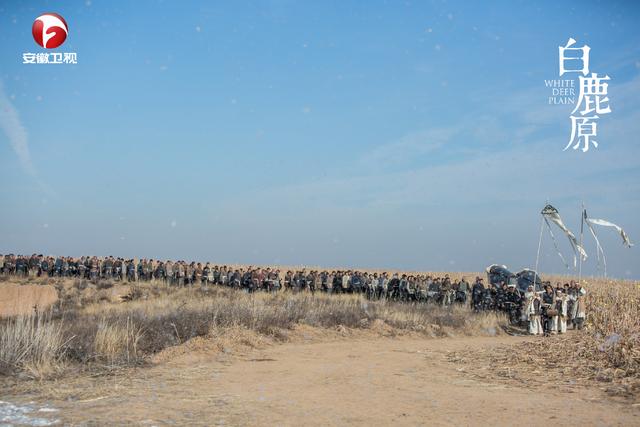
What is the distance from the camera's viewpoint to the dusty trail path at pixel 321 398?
24.1 feet

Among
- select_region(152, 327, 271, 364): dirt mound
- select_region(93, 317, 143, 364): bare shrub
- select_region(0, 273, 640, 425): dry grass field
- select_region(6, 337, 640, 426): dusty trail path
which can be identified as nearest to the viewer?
select_region(6, 337, 640, 426): dusty trail path

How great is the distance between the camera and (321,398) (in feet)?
28.1

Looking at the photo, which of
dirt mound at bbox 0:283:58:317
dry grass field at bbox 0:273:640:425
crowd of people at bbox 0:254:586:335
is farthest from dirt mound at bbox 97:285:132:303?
dry grass field at bbox 0:273:640:425

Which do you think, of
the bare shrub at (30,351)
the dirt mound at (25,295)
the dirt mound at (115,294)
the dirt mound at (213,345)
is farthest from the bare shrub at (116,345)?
the dirt mound at (115,294)

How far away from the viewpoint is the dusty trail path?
7.36 metres

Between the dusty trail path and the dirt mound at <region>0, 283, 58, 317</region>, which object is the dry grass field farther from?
the dirt mound at <region>0, 283, 58, 317</region>

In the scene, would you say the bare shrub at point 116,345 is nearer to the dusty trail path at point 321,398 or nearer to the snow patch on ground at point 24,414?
the dusty trail path at point 321,398

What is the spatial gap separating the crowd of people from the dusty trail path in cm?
911

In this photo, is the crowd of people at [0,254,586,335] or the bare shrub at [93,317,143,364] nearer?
the bare shrub at [93,317,143,364]

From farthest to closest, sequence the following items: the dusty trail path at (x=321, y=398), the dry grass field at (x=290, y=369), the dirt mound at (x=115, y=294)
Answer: the dirt mound at (x=115, y=294)
the dry grass field at (x=290, y=369)
the dusty trail path at (x=321, y=398)

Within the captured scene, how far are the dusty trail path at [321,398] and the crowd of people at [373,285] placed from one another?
9.11 m

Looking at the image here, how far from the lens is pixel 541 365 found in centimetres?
1105

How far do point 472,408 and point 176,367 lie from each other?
5.66 m

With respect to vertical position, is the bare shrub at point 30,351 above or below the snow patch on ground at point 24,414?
above
